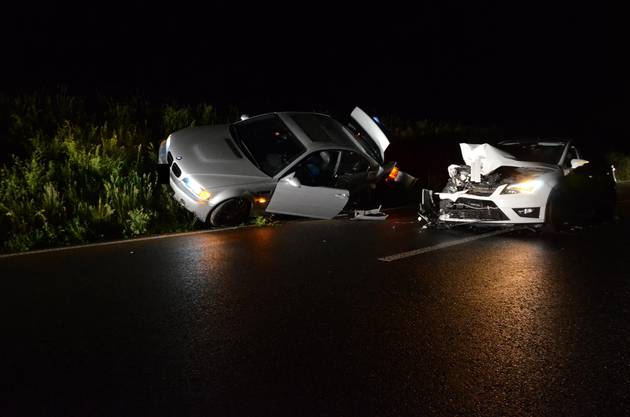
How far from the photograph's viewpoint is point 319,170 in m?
10.4

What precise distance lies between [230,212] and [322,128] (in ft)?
7.72

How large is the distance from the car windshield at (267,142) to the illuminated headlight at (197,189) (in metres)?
1.05

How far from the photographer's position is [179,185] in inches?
358

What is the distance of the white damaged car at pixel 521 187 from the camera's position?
888 cm

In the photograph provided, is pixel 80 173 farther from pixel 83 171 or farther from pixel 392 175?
pixel 392 175

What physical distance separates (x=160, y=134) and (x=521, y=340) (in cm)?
1092

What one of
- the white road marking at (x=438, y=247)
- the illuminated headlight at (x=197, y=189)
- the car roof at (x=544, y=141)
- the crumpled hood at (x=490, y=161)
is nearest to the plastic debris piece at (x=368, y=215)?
the crumpled hood at (x=490, y=161)

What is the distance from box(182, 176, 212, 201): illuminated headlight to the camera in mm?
8750

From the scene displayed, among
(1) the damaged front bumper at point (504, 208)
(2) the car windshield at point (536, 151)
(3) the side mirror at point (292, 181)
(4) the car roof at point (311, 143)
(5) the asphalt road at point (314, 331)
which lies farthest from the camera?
(2) the car windshield at point (536, 151)

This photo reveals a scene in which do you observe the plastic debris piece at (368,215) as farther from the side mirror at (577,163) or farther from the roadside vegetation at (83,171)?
the side mirror at (577,163)

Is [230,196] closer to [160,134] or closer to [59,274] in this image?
[59,274]

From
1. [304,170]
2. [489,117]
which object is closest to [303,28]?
[489,117]

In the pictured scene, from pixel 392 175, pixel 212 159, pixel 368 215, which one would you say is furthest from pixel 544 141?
pixel 212 159

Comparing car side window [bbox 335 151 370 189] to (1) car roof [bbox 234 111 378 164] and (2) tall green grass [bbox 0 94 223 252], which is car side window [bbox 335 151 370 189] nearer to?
(1) car roof [bbox 234 111 378 164]
